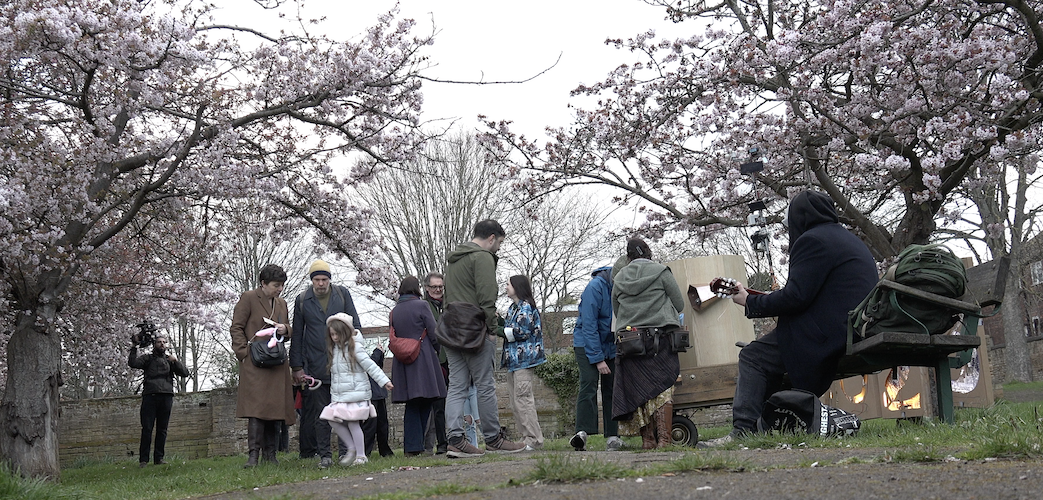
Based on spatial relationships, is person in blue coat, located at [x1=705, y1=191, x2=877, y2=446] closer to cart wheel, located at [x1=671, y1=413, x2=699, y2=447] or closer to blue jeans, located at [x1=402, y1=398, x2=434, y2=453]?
cart wheel, located at [x1=671, y1=413, x2=699, y2=447]

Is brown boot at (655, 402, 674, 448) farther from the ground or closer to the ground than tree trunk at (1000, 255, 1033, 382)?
closer to the ground

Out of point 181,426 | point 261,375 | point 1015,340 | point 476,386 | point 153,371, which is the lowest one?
point 181,426

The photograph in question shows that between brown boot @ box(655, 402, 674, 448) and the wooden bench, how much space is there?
121 centimetres

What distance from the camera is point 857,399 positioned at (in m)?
10.0

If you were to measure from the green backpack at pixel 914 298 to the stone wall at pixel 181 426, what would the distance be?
10.1 m

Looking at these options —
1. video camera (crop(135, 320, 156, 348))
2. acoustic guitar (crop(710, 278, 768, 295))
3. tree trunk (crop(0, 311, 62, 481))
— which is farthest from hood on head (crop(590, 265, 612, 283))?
video camera (crop(135, 320, 156, 348))

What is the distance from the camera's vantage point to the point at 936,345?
565cm

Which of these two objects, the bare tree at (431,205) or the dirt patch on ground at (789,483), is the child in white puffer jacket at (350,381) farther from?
the bare tree at (431,205)

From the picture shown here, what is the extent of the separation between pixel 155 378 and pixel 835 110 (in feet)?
29.5

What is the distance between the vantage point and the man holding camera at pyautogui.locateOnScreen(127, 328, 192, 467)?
37.5ft

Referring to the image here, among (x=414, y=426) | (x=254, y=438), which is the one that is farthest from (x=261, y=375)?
(x=414, y=426)

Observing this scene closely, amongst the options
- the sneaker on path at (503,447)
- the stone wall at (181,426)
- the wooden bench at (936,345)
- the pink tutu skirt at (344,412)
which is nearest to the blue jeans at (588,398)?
the sneaker on path at (503,447)

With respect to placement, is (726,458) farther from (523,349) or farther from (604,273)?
(604,273)

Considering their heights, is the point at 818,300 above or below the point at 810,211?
below
